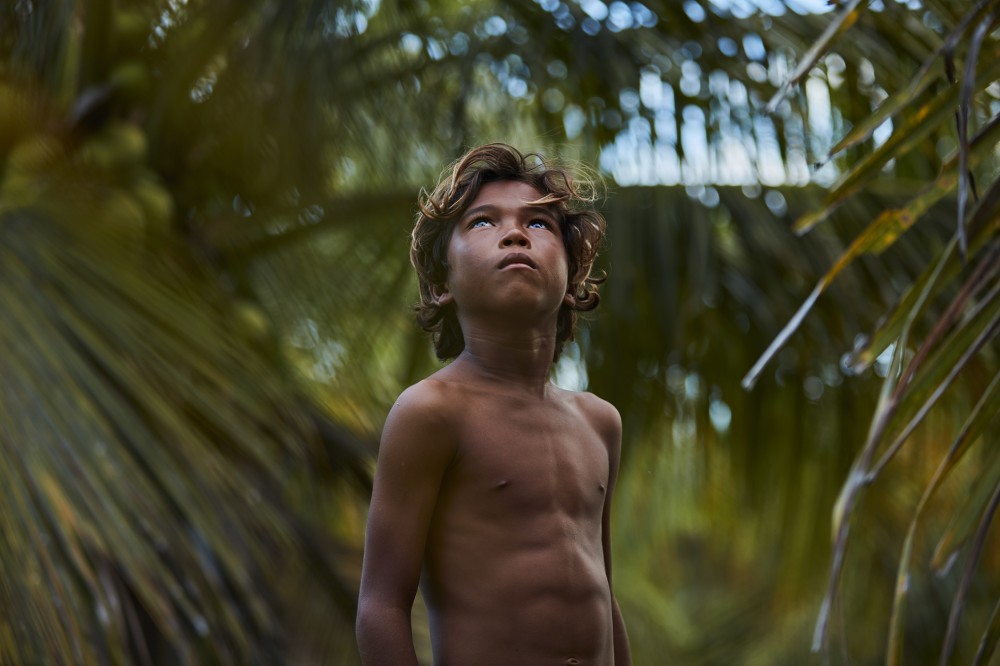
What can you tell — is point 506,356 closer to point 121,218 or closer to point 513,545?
point 513,545

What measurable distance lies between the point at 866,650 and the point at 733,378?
6.51 ft

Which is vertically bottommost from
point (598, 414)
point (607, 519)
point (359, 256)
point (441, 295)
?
point (359, 256)

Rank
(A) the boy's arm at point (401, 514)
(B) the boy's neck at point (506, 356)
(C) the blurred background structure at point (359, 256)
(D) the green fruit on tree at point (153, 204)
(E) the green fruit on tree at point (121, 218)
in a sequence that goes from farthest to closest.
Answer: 1. (D) the green fruit on tree at point (153, 204)
2. (E) the green fruit on tree at point (121, 218)
3. (C) the blurred background structure at point (359, 256)
4. (B) the boy's neck at point (506, 356)
5. (A) the boy's arm at point (401, 514)

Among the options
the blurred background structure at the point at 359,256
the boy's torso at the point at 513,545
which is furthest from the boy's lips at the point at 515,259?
the blurred background structure at the point at 359,256

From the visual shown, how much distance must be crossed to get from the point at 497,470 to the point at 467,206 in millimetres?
258

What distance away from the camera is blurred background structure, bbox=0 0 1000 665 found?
1903 millimetres

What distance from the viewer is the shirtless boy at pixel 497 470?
1.10 metres

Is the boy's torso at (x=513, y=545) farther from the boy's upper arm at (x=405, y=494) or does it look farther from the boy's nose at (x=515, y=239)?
the boy's nose at (x=515, y=239)

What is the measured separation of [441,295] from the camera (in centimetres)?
126

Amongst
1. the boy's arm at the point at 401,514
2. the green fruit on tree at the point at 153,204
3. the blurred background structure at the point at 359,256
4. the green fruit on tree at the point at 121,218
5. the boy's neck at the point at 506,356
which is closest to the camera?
the boy's arm at the point at 401,514

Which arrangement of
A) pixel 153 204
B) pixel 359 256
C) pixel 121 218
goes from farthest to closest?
pixel 359 256 < pixel 153 204 < pixel 121 218

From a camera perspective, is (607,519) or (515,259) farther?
(607,519)

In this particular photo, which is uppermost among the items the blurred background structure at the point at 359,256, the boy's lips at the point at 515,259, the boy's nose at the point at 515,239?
the boy's nose at the point at 515,239

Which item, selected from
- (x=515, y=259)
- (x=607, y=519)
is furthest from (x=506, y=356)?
(x=607, y=519)
